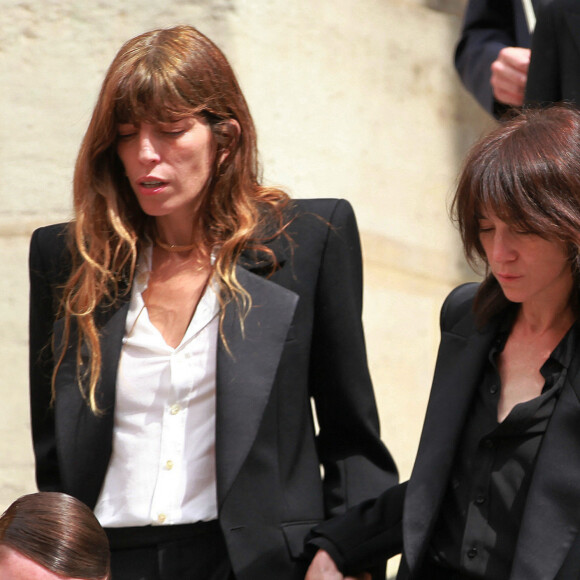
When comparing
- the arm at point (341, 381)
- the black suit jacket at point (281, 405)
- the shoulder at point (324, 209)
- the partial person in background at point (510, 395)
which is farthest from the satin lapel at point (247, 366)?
A: the partial person in background at point (510, 395)

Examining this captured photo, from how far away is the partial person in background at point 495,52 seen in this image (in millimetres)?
2953

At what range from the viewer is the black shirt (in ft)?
6.98

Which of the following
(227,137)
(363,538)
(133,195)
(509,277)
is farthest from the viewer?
(133,195)

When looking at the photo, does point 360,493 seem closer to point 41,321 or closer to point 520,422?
point 520,422

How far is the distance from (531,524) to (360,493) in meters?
0.64

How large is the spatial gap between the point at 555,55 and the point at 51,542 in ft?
4.73

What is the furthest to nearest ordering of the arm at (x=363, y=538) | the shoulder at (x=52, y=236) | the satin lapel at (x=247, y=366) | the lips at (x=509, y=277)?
the shoulder at (x=52, y=236) → the satin lapel at (x=247, y=366) → the arm at (x=363, y=538) → the lips at (x=509, y=277)

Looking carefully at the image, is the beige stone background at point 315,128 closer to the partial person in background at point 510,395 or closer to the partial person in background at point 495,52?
the partial person in background at point 495,52

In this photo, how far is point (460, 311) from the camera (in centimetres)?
244

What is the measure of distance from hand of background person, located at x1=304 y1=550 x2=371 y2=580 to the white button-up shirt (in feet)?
0.78

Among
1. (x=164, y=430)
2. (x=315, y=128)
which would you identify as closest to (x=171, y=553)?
(x=164, y=430)

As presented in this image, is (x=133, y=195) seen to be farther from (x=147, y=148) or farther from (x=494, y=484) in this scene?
(x=494, y=484)

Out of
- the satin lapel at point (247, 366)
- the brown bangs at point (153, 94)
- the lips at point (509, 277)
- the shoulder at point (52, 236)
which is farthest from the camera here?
the shoulder at point (52, 236)

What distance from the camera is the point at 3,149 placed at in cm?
401
